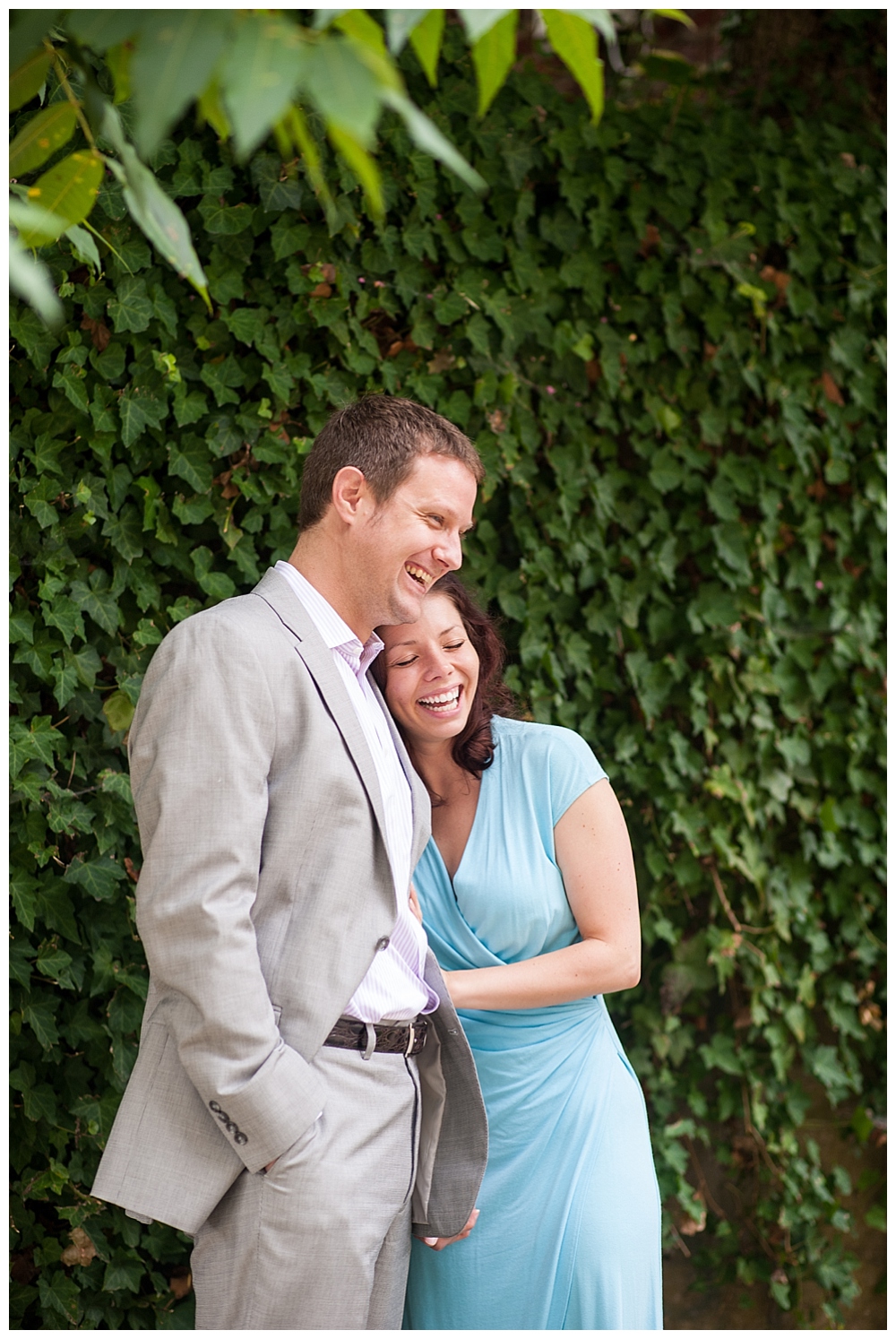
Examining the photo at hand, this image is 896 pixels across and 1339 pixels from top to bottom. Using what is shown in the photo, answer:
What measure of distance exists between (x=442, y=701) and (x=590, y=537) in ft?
3.42

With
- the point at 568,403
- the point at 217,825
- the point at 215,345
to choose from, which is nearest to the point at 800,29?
the point at 568,403

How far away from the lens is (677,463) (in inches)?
116

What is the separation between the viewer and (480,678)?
81.0 inches

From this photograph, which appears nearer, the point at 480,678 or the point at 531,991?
the point at 531,991

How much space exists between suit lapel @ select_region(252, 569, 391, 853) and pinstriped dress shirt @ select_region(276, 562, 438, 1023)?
3 centimetres

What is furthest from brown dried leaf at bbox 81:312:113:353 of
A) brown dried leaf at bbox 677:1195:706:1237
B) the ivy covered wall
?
brown dried leaf at bbox 677:1195:706:1237

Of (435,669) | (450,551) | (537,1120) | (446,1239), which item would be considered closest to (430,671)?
(435,669)

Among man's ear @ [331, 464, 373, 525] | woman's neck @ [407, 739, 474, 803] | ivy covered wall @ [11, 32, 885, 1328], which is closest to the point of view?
man's ear @ [331, 464, 373, 525]

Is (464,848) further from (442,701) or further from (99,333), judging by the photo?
(99,333)

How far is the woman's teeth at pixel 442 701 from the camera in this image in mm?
1936

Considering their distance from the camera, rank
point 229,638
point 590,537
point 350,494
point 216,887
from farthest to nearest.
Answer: point 590,537, point 350,494, point 229,638, point 216,887

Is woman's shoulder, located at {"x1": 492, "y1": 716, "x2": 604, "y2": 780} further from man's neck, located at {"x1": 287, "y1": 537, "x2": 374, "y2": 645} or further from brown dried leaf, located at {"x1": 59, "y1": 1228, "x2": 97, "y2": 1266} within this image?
brown dried leaf, located at {"x1": 59, "y1": 1228, "x2": 97, "y2": 1266}

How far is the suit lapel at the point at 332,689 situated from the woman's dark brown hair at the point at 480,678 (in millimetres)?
380

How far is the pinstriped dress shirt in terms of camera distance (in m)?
1.58
